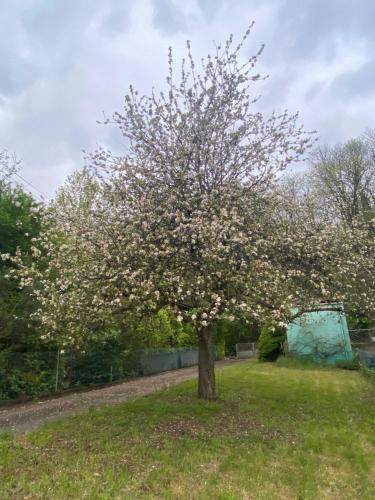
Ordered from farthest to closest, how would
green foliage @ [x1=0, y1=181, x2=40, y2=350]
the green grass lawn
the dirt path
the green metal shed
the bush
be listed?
the bush, the green metal shed, green foliage @ [x1=0, y1=181, x2=40, y2=350], the dirt path, the green grass lawn

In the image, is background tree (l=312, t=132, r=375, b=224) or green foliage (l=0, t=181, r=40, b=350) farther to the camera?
background tree (l=312, t=132, r=375, b=224)

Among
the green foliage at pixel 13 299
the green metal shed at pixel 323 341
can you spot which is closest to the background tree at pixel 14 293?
the green foliage at pixel 13 299

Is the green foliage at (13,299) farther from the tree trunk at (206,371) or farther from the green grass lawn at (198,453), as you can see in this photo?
the tree trunk at (206,371)

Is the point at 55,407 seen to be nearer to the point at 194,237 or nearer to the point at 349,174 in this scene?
the point at 194,237

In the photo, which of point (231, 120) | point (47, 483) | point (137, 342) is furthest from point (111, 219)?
point (137, 342)

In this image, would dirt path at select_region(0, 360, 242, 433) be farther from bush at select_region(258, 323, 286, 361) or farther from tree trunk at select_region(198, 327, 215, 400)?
bush at select_region(258, 323, 286, 361)

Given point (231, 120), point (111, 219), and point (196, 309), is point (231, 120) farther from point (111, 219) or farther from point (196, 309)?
point (196, 309)

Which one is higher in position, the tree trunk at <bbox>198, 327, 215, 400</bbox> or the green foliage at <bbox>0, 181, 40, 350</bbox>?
the green foliage at <bbox>0, 181, 40, 350</bbox>

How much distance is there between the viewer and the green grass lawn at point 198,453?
481cm

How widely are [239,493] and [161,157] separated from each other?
5.97m

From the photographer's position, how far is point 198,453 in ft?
19.2

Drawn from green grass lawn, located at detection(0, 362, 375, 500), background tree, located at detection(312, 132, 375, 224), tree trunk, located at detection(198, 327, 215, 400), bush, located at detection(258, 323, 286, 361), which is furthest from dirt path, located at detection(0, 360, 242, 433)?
background tree, located at detection(312, 132, 375, 224)

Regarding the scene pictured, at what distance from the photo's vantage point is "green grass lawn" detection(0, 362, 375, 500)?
4.81 meters

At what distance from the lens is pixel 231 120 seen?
865 centimetres
